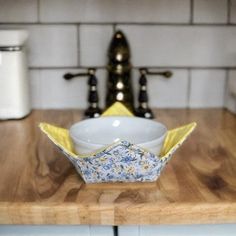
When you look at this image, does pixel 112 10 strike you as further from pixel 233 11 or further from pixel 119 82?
pixel 233 11

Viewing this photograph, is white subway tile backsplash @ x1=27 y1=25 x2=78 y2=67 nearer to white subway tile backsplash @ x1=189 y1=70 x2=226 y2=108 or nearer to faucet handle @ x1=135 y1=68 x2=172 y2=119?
faucet handle @ x1=135 y1=68 x2=172 y2=119

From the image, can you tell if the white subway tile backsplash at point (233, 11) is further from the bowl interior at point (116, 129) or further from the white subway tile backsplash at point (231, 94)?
the bowl interior at point (116, 129)

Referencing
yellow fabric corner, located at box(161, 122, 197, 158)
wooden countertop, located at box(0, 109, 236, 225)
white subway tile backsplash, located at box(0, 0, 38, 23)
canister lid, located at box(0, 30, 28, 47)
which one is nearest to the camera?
wooden countertop, located at box(0, 109, 236, 225)

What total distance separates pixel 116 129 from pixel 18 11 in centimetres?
44

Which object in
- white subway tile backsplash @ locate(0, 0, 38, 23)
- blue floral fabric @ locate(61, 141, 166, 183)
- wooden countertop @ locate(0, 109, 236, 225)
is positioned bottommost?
wooden countertop @ locate(0, 109, 236, 225)

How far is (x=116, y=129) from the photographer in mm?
699

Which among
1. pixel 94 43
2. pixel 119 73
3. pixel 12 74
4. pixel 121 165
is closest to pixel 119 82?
pixel 119 73

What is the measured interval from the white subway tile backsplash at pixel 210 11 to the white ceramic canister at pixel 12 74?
1.34ft

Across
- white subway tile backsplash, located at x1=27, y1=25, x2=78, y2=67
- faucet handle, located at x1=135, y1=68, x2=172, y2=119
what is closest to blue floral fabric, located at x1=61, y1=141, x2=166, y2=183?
faucet handle, located at x1=135, y1=68, x2=172, y2=119

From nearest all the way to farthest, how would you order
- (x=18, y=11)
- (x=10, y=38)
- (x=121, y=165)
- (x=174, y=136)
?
(x=121, y=165) < (x=174, y=136) < (x=10, y=38) < (x=18, y=11)

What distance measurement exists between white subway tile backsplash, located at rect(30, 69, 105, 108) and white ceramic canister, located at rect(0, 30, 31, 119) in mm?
89

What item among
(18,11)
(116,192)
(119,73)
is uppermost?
(18,11)

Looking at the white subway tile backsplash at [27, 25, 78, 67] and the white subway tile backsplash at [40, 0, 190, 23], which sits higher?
A: the white subway tile backsplash at [40, 0, 190, 23]

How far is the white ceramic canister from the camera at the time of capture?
0.85 metres
